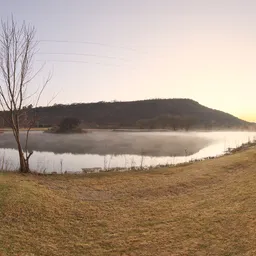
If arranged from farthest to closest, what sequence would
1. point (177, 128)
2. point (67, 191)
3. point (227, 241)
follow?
point (177, 128) < point (67, 191) < point (227, 241)

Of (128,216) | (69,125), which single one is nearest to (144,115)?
(69,125)

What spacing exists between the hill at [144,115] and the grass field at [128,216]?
221ft

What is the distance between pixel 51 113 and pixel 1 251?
87.5 metres

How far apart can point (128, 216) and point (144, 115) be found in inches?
3389

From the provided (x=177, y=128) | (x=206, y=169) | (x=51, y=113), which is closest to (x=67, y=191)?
(x=206, y=169)

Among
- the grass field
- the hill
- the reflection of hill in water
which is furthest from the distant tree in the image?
the grass field

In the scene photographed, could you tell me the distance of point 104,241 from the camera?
24.2 feet

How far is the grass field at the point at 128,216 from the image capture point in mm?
6922

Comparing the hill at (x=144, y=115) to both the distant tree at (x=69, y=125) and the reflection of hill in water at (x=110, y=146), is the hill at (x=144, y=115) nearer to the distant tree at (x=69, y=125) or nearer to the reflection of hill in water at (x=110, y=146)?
the distant tree at (x=69, y=125)

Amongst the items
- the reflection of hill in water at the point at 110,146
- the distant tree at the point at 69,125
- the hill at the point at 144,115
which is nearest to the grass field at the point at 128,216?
the reflection of hill in water at the point at 110,146

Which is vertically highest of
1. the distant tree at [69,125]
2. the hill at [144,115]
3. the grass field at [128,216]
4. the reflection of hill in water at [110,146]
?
the hill at [144,115]

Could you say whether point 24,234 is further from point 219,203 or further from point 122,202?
point 219,203

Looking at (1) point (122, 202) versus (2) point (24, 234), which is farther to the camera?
(1) point (122, 202)

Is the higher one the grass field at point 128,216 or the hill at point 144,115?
the hill at point 144,115
